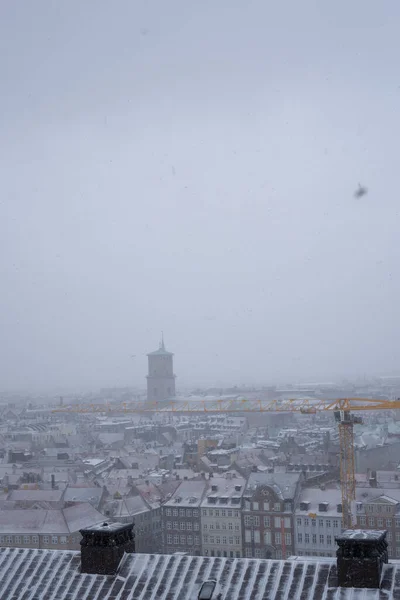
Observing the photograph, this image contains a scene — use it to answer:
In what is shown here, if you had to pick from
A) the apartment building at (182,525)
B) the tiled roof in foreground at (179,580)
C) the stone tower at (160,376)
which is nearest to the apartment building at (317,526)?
the apartment building at (182,525)

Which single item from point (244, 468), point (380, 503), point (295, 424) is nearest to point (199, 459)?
point (244, 468)

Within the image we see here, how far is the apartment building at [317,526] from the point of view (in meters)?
45.7

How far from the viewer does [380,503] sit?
46.0m

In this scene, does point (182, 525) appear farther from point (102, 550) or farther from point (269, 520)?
point (102, 550)

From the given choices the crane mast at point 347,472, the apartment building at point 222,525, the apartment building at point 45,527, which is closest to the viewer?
the apartment building at point 45,527

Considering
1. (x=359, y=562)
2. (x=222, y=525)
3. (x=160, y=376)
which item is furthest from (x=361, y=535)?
(x=160, y=376)

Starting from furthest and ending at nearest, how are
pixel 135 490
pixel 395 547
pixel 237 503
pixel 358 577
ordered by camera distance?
pixel 135 490
pixel 237 503
pixel 395 547
pixel 358 577

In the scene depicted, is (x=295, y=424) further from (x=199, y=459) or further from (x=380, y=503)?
(x=380, y=503)

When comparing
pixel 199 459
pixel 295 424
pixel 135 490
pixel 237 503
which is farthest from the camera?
pixel 295 424

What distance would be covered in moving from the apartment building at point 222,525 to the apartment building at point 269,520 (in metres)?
0.49

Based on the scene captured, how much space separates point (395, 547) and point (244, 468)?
16688 mm

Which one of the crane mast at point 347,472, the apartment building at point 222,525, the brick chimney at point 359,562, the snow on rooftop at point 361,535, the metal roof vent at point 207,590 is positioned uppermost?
the snow on rooftop at point 361,535

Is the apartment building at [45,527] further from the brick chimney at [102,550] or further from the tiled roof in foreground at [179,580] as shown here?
the brick chimney at [102,550]

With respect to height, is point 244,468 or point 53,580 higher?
point 53,580
